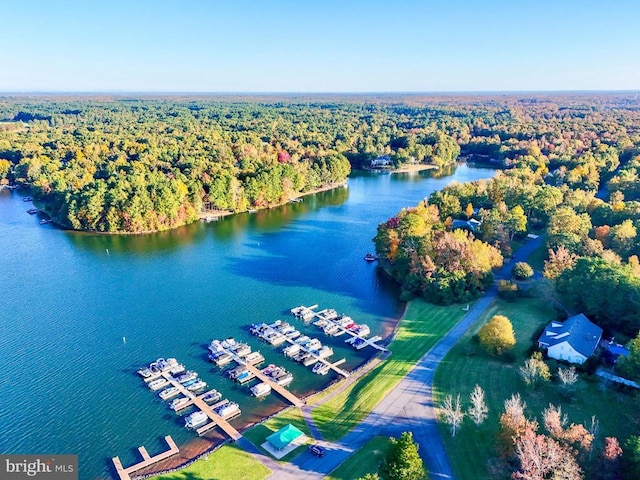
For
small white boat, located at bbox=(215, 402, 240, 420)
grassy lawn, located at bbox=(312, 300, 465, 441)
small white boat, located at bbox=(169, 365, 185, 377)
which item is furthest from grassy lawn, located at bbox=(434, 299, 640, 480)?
small white boat, located at bbox=(169, 365, 185, 377)

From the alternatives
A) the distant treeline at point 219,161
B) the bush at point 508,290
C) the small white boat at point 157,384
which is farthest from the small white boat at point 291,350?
the distant treeline at point 219,161

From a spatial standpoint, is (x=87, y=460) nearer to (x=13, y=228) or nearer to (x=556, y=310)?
(x=556, y=310)

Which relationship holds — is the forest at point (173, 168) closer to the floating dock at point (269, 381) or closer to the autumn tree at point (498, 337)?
the floating dock at point (269, 381)

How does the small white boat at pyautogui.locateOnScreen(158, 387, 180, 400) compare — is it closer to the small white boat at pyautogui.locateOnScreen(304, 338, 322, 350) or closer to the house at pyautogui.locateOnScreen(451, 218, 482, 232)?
the small white boat at pyautogui.locateOnScreen(304, 338, 322, 350)

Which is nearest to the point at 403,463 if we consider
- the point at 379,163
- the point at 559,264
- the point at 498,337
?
the point at 498,337

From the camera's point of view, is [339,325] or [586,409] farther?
[339,325]

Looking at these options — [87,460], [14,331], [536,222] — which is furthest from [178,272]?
[536,222]

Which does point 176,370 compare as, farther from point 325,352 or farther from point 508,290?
point 508,290
